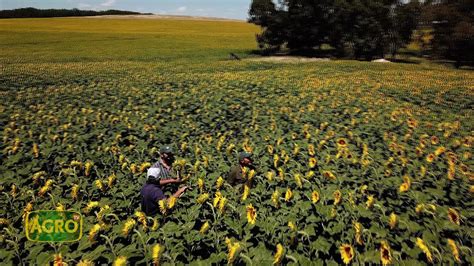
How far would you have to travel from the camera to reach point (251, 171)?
5594 mm

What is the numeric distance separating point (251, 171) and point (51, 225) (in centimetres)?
350

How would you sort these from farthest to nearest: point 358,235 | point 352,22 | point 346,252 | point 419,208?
point 352,22 → point 419,208 → point 358,235 → point 346,252

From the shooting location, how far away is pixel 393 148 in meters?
7.67

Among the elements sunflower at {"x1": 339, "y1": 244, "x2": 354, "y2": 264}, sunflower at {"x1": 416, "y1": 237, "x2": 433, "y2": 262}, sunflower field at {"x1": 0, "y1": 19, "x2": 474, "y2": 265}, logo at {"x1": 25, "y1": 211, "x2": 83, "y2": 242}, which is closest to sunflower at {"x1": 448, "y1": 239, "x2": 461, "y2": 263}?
sunflower field at {"x1": 0, "y1": 19, "x2": 474, "y2": 265}

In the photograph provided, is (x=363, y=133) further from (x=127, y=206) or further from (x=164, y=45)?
(x=164, y=45)

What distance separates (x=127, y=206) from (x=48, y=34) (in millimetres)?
51496

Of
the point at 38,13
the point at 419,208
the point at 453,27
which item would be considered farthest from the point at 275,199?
the point at 38,13

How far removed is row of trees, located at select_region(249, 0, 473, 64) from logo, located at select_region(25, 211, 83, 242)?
36276mm

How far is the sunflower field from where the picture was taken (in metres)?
4.05

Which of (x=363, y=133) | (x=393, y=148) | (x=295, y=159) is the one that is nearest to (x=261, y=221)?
(x=295, y=159)

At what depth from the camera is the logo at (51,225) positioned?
2387mm

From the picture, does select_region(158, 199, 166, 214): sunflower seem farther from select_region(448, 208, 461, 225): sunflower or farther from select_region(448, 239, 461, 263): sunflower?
select_region(448, 208, 461, 225): sunflower

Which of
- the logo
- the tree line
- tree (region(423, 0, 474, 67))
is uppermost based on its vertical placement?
the tree line

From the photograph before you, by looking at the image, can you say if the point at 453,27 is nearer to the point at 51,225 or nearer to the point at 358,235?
the point at 358,235
